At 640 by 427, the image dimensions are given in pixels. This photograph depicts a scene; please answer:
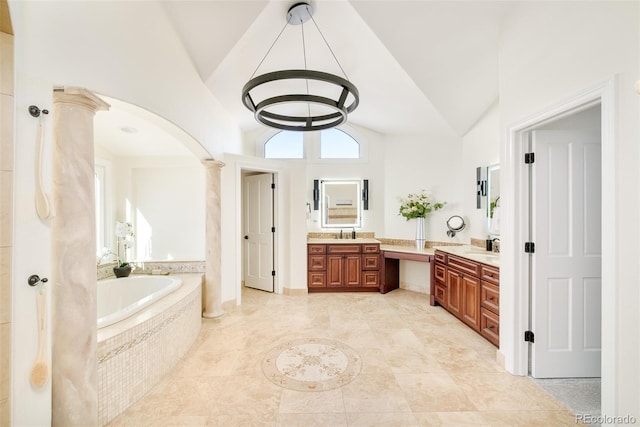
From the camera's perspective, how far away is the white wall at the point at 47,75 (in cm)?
140

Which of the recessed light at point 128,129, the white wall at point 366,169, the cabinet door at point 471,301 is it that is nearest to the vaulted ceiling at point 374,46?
the recessed light at point 128,129

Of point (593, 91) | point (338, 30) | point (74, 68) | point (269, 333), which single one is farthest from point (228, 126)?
point (593, 91)

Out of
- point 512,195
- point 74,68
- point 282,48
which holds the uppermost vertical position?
point 282,48

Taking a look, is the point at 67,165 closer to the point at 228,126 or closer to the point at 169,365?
the point at 169,365

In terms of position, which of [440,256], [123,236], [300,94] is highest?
[300,94]

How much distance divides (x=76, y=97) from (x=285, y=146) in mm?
3957

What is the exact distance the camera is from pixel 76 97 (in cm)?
167

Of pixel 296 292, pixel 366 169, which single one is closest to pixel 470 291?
pixel 296 292

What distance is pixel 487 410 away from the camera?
194 cm

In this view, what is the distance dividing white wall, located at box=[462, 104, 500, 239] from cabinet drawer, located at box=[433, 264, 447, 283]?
0.76m

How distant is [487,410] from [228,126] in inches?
175

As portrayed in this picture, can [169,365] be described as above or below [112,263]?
below

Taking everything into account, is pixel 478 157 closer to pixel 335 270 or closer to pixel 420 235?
pixel 420 235

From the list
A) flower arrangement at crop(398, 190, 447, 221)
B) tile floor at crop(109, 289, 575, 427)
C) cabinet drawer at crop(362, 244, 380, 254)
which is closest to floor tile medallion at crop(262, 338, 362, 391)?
tile floor at crop(109, 289, 575, 427)
